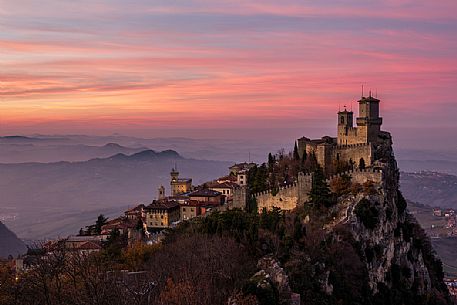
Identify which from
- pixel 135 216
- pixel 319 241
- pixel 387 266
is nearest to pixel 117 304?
pixel 319 241

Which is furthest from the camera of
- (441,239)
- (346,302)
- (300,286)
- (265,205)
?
(441,239)

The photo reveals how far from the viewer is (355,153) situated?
5434cm

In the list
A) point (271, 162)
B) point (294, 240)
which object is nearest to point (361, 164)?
point (271, 162)

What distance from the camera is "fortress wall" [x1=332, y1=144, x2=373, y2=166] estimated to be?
175ft

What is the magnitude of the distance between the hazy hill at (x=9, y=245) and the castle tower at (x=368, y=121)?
184 ft

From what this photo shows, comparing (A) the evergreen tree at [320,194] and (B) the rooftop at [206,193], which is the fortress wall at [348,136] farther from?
(B) the rooftop at [206,193]

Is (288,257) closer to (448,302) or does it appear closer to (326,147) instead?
(326,147)

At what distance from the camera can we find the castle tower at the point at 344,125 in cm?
5722

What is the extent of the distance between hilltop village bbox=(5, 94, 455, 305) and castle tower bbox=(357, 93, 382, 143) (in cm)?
10

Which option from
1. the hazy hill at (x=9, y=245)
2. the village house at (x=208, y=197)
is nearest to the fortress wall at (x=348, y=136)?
the village house at (x=208, y=197)

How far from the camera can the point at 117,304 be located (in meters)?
23.7

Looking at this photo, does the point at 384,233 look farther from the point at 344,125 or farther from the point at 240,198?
the point at 240,198

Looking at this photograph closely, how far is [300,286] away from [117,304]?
18171 millimetres

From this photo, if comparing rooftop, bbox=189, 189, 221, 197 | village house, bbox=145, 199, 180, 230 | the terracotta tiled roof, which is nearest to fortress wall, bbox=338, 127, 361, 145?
rooftop, bbox=189, 189, 221, 197
